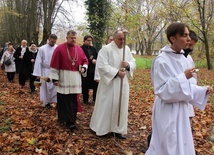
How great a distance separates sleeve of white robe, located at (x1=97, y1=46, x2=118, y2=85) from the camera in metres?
4.88

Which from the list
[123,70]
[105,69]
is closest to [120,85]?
[123,70]

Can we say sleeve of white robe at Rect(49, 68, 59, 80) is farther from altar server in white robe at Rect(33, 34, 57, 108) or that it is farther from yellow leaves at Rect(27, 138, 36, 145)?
altar server in white robe at Rect(33, 34, 57, 108)

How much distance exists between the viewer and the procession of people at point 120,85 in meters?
2.81

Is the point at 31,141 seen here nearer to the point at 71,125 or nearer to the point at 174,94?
the point at 71,125

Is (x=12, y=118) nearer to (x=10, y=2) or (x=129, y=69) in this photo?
(x=129, y=69)

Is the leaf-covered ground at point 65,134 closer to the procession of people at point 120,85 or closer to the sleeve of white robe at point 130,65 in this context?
the procession of people at point 120,85

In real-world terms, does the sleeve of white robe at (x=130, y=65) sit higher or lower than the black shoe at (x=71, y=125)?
higher

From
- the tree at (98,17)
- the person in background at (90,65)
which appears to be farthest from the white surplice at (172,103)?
the tree at (98,17)

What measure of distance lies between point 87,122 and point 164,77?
11.9 ft

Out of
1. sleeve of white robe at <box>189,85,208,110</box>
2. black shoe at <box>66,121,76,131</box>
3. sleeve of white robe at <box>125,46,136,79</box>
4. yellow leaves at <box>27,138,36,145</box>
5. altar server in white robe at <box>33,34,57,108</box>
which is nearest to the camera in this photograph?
sleeve of white robe at <box>189,85,208,110</box>

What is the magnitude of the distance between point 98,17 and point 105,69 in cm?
1033

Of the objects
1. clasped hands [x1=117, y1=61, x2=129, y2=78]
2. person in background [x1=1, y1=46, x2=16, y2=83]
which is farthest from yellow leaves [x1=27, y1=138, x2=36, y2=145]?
person in background [x1=1, y1=46, x2=16, y2=83]

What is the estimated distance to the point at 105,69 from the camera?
4918mm

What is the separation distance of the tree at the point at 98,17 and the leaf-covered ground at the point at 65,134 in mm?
8282
